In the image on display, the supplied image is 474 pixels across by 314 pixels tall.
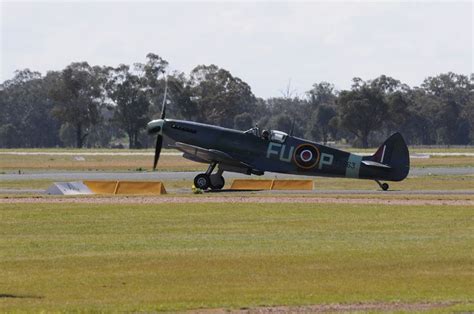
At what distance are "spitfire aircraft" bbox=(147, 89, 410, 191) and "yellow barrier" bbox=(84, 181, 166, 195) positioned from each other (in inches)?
71.2

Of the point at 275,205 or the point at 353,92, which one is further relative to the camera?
the point at 353,92

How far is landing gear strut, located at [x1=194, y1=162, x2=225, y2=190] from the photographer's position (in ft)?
135

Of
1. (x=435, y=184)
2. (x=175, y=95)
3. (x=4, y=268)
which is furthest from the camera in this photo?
(x=175, y=95)

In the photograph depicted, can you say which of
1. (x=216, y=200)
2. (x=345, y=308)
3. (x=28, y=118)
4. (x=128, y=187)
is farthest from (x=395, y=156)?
(x=28, y=118)

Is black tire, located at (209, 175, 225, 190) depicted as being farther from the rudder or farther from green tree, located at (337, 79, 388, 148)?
green tree, located at (337, 79, 388, 148)

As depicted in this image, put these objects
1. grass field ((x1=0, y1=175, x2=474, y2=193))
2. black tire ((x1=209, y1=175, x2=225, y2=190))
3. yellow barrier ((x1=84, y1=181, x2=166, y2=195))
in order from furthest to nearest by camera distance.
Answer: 1. grass field ((x1=0, y1=175, x2=474, y2=193))
2. black tire ((x1=209, y1=175, x2=225, y2=190))
3. yellow barrier ((x1=84, y1=181, x2=166, y2=195))

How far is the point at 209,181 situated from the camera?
4122 centimetres

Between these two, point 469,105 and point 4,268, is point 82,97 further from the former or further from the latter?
point 4,268

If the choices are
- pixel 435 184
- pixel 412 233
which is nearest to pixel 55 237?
pixel 412 233

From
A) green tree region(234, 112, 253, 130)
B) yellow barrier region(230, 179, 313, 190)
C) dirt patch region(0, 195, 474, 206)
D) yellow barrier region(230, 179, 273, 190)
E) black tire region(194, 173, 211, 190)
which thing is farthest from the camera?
green tree region(234, 112, 253, 130)

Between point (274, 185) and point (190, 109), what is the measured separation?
9595cm

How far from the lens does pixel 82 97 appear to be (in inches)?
5595

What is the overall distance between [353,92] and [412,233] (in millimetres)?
117543

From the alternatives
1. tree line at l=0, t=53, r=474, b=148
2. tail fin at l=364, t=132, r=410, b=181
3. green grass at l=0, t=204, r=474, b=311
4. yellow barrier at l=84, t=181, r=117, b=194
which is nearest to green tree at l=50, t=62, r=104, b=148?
tree line at l=0, t=53, r=474, b=148
